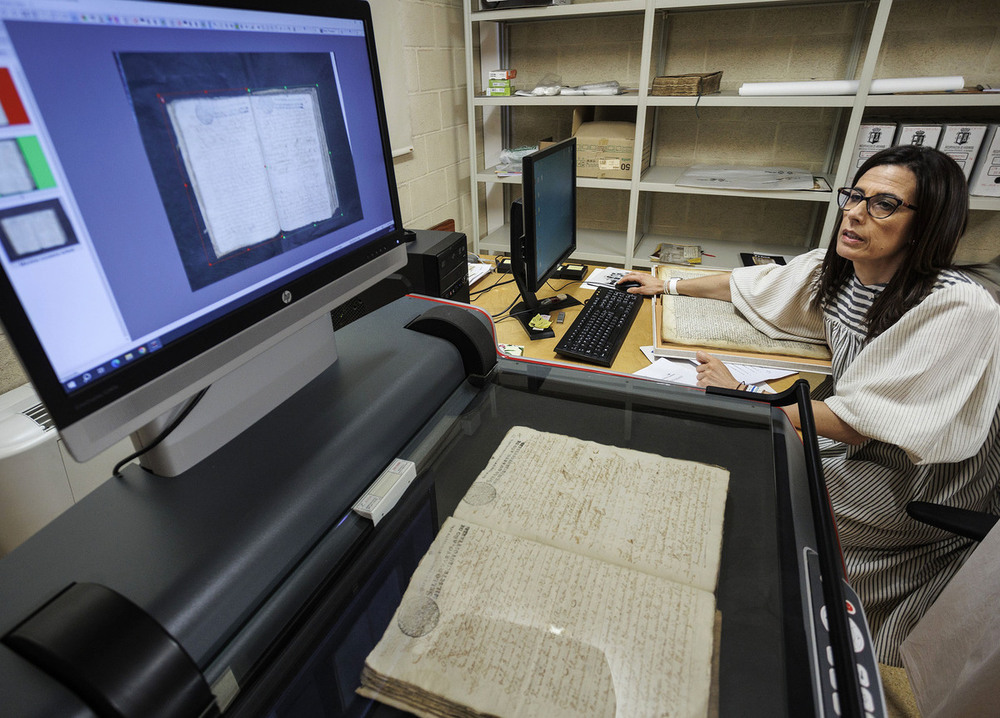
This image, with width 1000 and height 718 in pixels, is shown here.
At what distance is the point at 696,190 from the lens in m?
2.26

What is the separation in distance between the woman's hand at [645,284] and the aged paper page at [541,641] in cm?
127

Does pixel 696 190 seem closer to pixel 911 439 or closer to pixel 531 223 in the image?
pixel 531 223

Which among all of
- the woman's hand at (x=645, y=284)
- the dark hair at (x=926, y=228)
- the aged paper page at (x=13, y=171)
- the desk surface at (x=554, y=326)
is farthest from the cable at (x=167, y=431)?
the woman's hand at (x=645, y=284)

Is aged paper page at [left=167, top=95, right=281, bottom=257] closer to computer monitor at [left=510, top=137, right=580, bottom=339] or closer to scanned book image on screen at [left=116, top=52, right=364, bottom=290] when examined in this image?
scanned book image on screen at [left=116, top=52, right=364, bottom=290]

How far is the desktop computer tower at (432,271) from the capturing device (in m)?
1.26

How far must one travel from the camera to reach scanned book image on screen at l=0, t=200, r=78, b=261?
33cm

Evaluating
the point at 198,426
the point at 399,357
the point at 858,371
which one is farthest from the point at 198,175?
the point at 858,371

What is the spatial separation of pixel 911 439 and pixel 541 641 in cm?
87

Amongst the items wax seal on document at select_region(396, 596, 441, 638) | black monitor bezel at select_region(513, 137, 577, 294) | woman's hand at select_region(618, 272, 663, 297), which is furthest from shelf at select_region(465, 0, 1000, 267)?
wax seal on document at select_region(396, 596, 441, 638)

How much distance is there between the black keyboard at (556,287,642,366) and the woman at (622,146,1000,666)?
23cm

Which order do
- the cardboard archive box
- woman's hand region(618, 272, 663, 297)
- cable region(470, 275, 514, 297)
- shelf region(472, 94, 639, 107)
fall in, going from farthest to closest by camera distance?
the cardboard archive box → shelf region(472, 94, 639, 107) → cable region(470, 275, 514, 297) → woman's hand region(618, 272, 663, 297)

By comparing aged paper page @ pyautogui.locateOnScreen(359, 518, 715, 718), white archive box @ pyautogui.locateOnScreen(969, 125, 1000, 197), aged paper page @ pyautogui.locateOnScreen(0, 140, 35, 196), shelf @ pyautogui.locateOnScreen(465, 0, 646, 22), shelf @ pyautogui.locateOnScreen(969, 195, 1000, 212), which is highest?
shelf @ pyautogui.locateOnScreen(465, 0, 646, 22)

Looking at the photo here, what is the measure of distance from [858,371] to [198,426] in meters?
1.15

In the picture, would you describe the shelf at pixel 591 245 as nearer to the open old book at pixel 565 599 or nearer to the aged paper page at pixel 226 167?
the open old book at pixel 565 599
